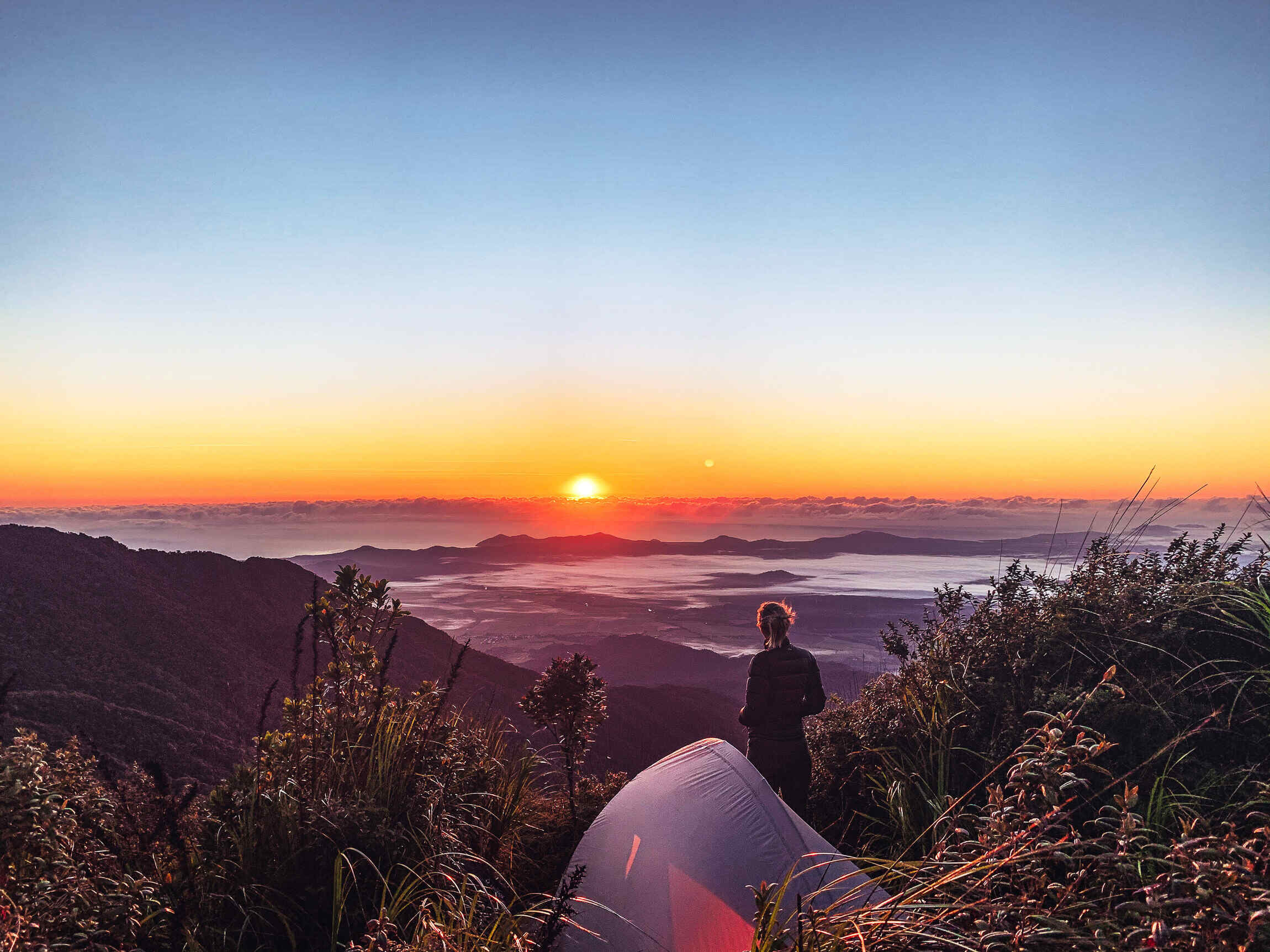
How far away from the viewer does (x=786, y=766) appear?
220 inches

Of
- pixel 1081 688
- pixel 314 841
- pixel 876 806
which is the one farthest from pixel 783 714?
pixel 314 841

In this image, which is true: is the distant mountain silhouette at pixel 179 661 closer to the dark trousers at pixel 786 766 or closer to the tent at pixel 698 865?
the dark trousers at pixel 786 766

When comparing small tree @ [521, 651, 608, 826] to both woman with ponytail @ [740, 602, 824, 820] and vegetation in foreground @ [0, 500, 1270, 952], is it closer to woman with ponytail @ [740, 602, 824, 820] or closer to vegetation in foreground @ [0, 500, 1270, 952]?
vegetation in foreground @ [0, 500, 1270, 952]

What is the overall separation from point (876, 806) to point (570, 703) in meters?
2.72

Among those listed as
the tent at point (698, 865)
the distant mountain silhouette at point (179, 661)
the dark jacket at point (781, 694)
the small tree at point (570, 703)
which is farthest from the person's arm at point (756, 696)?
the distant mountain silhouette at point (179, 661)

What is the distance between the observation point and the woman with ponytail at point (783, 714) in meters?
5.59

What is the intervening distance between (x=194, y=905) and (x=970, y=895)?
327 centimetres

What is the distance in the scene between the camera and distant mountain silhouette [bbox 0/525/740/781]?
35.6ft

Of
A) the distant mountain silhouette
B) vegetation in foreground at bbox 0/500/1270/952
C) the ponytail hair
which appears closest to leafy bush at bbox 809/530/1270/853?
A: vegetation in foreground at bbox 0/500/1270/952

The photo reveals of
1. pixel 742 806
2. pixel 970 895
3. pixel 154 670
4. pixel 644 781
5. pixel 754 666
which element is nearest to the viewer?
pixel 970 895

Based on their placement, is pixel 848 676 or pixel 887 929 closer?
pixel 887 929

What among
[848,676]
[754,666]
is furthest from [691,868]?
[848,676]

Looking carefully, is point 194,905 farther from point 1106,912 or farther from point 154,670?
point 154,670

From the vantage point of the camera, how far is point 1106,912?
2605 millimetres
